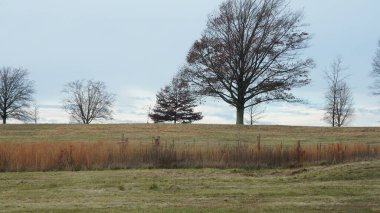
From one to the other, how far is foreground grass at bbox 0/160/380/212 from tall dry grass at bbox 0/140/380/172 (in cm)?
171

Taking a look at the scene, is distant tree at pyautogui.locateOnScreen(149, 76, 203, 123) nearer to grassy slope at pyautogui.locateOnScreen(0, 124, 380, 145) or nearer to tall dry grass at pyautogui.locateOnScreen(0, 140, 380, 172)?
grassy slope at pyautogui.locateOnScreen(0, 124, 380, 145)

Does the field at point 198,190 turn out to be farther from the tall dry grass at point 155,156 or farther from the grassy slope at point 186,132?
the grassy slope at point 186,132

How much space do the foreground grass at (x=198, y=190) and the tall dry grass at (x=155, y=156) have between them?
5.62ft

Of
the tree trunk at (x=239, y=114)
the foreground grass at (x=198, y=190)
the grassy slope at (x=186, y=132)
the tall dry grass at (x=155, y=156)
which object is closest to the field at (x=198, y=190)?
the foreground grass at (x=198, y=190)

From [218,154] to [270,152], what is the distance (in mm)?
2438

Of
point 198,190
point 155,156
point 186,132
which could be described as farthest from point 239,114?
point 198,190

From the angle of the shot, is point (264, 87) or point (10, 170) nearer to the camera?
point (10, 170)

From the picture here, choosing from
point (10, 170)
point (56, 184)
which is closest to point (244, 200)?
point (56, 184)

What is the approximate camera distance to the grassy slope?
3744cm

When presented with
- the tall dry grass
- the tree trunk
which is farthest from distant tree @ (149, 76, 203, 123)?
the tall dry grass

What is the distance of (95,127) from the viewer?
1734 inches

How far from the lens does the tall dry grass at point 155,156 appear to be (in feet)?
77.2

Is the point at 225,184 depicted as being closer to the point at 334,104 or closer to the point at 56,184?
the point at 56,184

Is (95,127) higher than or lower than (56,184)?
higher
